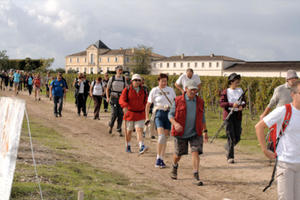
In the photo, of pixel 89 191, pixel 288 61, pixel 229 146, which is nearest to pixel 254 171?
pixel 229 146

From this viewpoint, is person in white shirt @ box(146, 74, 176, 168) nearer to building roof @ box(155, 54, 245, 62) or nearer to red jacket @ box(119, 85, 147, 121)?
red jacket @ box(119, 85, 147, 121)

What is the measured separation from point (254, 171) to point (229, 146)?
0.93 meters

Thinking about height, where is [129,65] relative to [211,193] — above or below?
above

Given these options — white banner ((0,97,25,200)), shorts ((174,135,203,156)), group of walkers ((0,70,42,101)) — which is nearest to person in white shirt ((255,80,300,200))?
white banner ((0,97,25,200))

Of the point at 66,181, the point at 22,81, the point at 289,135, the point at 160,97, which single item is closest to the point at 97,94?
the point at 160,97

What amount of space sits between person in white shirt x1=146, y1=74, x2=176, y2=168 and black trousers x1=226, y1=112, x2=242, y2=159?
1.43 meters

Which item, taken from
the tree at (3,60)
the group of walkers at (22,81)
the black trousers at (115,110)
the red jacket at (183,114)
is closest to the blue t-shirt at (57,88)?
the black trousers at (115,110)

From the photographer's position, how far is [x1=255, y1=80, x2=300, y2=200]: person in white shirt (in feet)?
13.3

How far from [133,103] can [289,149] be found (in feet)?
19.3

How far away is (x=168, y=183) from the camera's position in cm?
700

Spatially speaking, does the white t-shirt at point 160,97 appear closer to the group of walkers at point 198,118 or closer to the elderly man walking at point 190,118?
the group of walkers at point 198,118

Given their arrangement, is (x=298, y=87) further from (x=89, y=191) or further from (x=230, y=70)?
(x=230, y=70)

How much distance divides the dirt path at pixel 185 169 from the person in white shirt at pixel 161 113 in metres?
0.39

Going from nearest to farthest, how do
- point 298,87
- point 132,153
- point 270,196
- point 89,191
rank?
point 298,87
point 89,191
point 270,196
point 132,153
